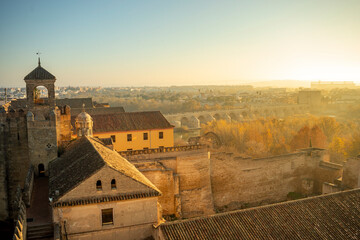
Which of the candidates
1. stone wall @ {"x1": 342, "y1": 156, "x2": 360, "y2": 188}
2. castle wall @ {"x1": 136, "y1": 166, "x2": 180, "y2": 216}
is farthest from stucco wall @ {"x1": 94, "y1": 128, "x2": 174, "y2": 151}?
stone wall @ {"x1": 342, "y1": 156, "x2": 360, "y2": 188}

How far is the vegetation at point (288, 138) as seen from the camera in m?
41.0

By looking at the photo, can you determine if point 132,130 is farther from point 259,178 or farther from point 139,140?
point 259,178

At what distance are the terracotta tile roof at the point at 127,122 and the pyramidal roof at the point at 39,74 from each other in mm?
8603

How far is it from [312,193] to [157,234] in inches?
829

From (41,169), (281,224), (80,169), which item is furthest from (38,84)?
(281,224)

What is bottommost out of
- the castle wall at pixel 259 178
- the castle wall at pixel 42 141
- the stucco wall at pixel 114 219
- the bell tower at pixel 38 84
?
the castle wall at pixel 259 178

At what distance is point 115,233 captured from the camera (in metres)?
15.6

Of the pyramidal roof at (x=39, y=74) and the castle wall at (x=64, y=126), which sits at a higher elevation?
the pyramidal roof at (x=39, y=74)

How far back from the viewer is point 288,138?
49.8m

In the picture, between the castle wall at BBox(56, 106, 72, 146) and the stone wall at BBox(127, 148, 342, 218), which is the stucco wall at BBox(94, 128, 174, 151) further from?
the stone wall at BBox(127, 148, 342, 218)

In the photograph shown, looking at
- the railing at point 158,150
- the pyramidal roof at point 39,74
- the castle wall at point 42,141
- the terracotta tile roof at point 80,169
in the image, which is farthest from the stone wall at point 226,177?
the pyramidal roof at point 39,74

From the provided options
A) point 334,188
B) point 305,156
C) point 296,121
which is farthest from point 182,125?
point 334,188

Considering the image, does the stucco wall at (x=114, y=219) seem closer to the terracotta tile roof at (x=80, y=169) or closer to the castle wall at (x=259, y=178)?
the terracotta tile roof at (x=80, y=169)

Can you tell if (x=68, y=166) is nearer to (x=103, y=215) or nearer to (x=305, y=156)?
(x=103, y=215)
